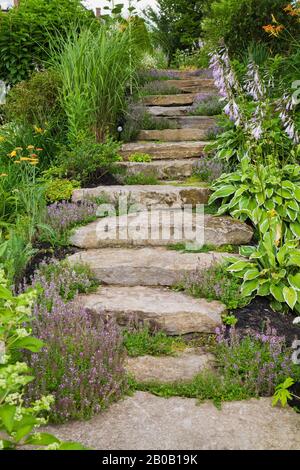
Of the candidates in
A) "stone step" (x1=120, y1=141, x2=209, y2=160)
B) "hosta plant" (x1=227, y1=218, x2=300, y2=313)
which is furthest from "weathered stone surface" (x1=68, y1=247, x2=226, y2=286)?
"stone step" (x1=120, y1=141, x2=209, y2=160)

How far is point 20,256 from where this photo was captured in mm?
4035

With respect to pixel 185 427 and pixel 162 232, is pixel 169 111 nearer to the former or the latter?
pixel 162 232

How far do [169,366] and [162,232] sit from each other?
Answer: 5.63 feet

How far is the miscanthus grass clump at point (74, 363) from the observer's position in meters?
2.71

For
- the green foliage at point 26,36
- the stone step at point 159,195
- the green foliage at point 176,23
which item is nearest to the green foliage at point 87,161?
the stone step at point 159,195

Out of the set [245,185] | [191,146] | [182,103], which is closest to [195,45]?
[182,103]

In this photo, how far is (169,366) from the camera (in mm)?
3215

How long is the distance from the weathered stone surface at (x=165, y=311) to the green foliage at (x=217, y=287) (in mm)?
65

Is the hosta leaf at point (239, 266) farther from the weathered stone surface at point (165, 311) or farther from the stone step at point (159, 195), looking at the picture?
the stone step at point (159, 195)

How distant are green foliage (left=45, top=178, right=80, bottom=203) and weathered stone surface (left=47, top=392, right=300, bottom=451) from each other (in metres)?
2.95

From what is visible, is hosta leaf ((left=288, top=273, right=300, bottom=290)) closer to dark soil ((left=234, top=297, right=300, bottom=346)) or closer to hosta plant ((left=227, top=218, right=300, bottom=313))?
hosta plant ((left=227, top=218, right=300, bottom=313))

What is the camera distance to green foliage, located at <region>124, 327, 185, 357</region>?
336cm

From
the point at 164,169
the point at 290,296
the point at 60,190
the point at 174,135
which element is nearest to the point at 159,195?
the point at 164,169
